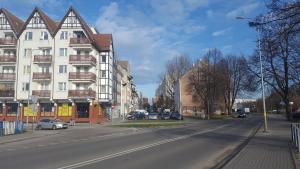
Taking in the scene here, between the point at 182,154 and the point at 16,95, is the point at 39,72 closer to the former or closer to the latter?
the point at 16,95

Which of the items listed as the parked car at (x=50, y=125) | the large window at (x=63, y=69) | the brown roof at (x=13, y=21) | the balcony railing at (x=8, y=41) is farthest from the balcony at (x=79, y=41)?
the parked car at (x=50, y=125)

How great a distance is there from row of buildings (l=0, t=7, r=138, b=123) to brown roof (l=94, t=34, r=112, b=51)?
134 inches

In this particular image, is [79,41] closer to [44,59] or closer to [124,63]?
[44,59]

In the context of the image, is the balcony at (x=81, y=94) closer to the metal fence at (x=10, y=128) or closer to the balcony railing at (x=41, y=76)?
the balcony railing at (x=41, y=76)

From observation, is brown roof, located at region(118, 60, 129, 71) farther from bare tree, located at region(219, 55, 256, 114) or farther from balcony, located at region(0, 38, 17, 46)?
balcony, located at region(0, 38, 17, 46)

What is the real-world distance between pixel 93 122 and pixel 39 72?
12529mm

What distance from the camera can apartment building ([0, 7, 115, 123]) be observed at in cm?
6538

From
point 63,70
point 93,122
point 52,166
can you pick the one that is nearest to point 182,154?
point 52,166

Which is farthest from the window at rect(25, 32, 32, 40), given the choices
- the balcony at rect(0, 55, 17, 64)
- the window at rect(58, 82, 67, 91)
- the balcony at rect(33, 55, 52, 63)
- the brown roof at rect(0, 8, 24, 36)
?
the window at rect(58, 82, 67, 91)

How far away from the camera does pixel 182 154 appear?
17.5 meters

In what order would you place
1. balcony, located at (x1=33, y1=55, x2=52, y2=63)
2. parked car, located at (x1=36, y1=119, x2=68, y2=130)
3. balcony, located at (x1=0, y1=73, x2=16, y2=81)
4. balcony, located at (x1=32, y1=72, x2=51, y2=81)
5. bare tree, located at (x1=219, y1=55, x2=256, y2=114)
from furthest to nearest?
bare tree, located at (x1=219, y1=55, x2=256, y2=114) → balcony, located at (x1=0, y1=73, x2=16, y2=81) → balcony, located at (x1=33, y1=55, x2=52, y2=63) → balcony, located at (x1=32, y1=72, x2=51, y2=81) → parked car, located at (x1=36, y1=119, x2=68, y2=130)

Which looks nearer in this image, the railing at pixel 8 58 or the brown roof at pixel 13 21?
the railing at pixel 8 58

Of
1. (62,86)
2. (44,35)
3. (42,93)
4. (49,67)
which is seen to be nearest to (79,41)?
(44,35)

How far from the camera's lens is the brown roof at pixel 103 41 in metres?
71.5
